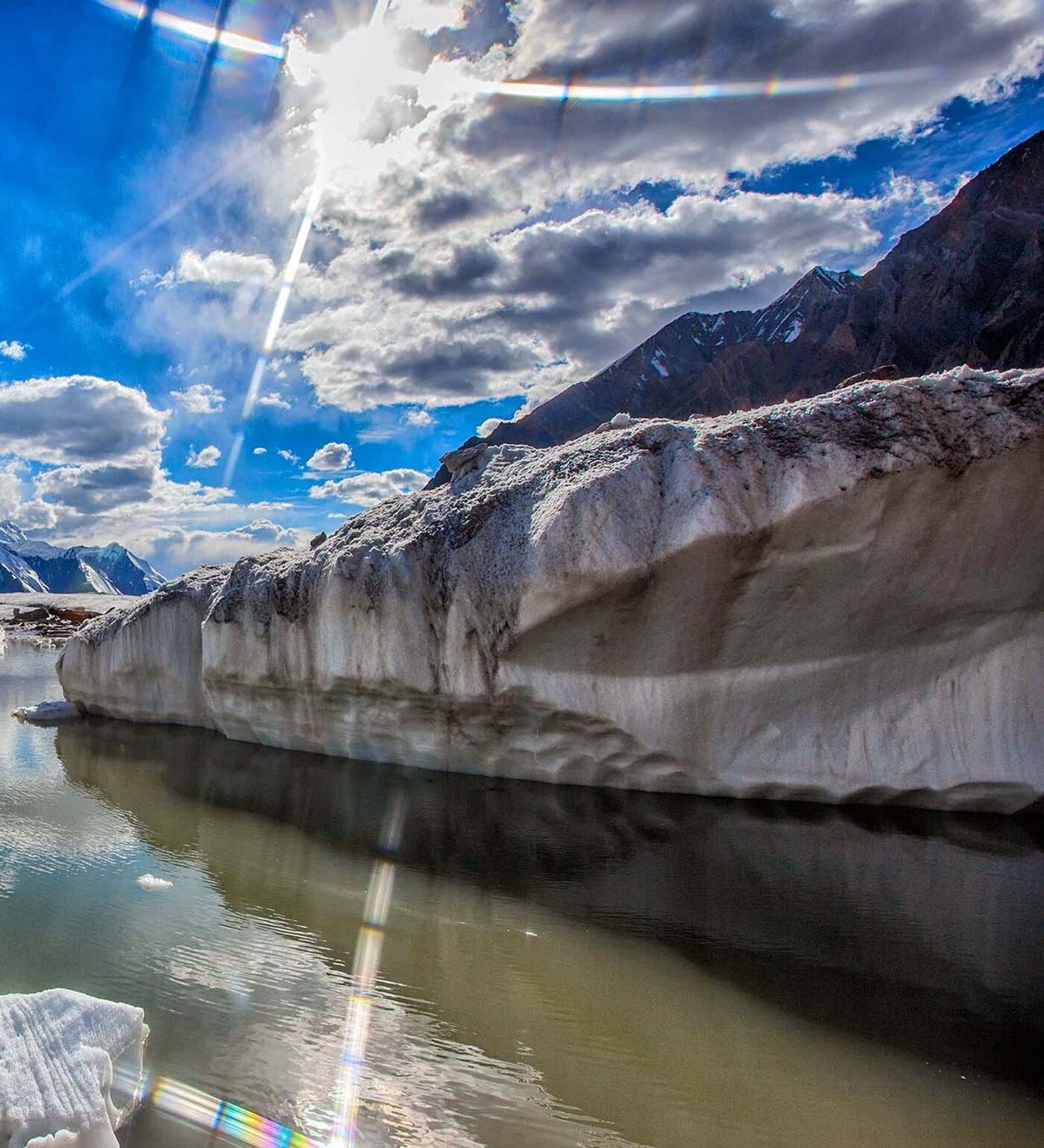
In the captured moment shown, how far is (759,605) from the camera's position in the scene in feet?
26.7

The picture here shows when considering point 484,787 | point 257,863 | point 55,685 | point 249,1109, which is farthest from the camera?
point 55,685

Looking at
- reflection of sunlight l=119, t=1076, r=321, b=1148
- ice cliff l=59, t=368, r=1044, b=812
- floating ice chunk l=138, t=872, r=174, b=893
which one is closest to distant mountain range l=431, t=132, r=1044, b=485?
ice cliff l=59, t=368, r=1044, b=812

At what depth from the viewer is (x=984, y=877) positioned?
6.38 meters

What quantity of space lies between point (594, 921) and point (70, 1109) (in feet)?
11.3

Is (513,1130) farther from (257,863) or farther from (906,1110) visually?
(257,863)

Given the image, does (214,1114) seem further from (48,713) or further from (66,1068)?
(48,713)

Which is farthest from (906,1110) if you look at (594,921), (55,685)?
(55,685)

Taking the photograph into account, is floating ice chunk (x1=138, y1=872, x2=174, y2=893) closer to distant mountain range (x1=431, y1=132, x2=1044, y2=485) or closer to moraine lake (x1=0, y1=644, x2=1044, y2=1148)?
moraine lake (x1=0, y1=644, x2=1044, y2=1148)

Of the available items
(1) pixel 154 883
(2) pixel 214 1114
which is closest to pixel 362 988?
(2) pixel 214 1114

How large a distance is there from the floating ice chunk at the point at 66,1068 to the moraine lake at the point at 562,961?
200 mm

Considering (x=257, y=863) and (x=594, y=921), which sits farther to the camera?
(x=257, y=863)

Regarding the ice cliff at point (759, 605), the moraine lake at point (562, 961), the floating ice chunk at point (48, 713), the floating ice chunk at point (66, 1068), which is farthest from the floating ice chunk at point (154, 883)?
the floating ice chunk at point (48, 713)

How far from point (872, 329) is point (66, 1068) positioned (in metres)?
61.0

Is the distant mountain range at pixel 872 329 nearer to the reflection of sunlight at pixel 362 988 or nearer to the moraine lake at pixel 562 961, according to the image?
the moraine lake at pixel 562 961
